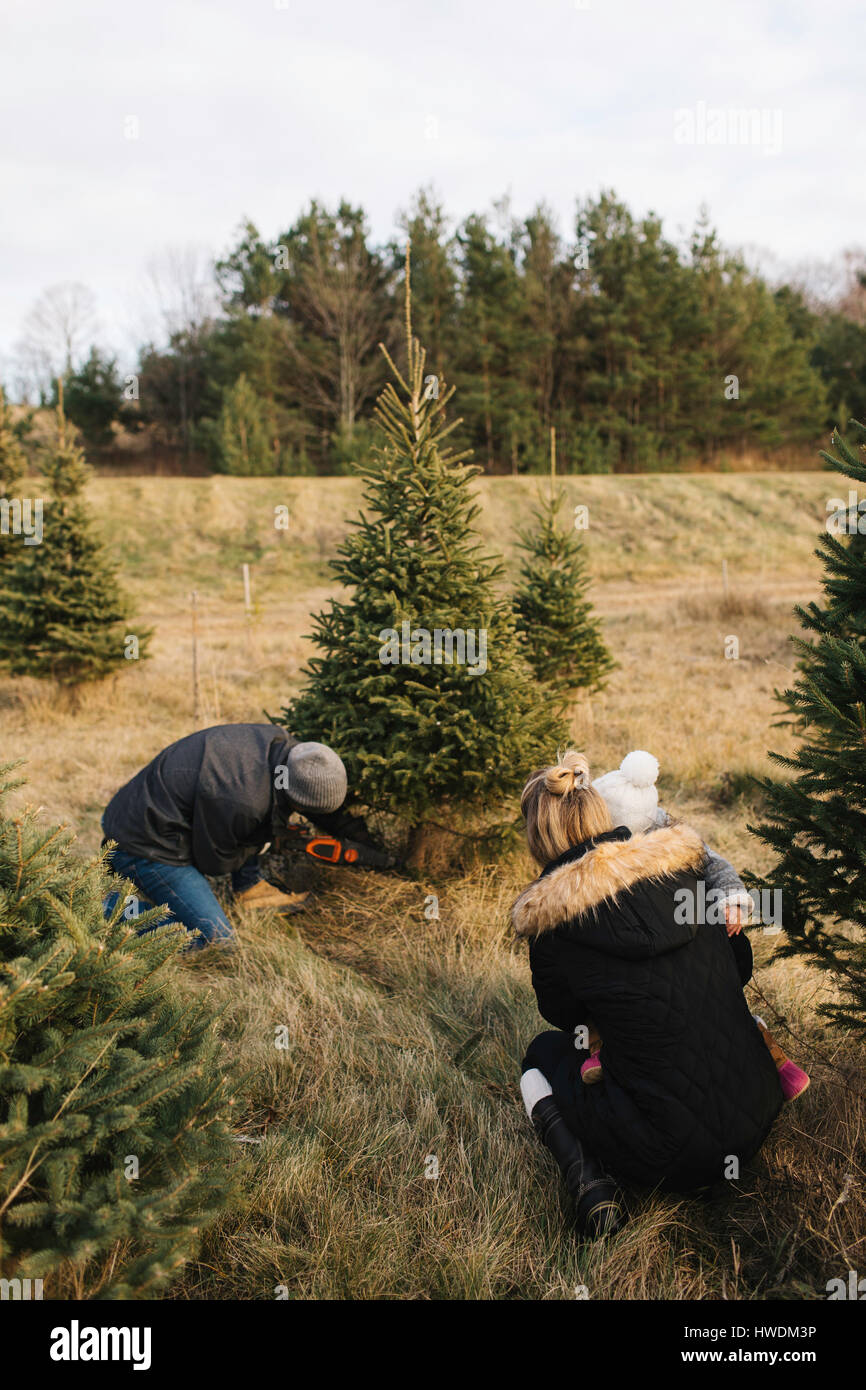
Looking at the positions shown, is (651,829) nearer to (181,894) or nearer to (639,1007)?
(639,1007)

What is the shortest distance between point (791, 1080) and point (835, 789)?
1.00 metres

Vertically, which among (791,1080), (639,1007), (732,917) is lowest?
(791,1080)

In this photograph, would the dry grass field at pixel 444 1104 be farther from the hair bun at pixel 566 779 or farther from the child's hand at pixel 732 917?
the hair bun at pixel 566 779

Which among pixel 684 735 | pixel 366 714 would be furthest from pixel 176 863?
pixel 684 735

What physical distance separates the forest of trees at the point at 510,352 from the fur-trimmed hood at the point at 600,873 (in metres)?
29.4

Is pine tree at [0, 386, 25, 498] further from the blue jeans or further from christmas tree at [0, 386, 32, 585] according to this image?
the blue jeans

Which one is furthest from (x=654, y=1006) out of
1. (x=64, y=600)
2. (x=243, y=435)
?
(x=243, y=435)

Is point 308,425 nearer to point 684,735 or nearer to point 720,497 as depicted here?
point 720,497

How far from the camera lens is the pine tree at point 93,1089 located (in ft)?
5.83

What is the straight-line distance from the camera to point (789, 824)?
3092 millimetres

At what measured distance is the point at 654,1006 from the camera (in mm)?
2320

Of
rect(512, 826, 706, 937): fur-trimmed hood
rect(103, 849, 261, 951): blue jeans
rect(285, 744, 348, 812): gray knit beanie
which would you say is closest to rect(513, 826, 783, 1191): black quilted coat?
rect(512, 826, 706, 937): fur-trimmed hood

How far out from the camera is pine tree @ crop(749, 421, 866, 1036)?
280 centimetres
